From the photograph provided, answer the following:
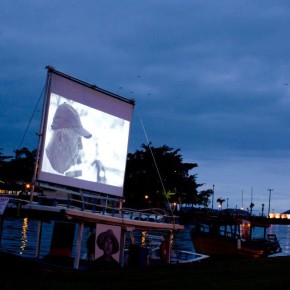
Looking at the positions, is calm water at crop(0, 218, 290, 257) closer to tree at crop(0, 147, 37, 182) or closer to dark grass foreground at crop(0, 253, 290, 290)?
dark grass foreground at crop(0, 253, 290, 290)

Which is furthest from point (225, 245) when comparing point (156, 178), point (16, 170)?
point (16, 170)

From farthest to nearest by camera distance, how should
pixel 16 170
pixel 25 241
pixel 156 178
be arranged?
pixel 16 170 → pixel 156 178 → pixel 25 241

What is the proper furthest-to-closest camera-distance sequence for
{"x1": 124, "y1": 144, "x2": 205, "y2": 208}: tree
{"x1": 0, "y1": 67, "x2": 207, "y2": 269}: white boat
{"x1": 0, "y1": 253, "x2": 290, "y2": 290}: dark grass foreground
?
{"x1": 124, "y1": 144, "x2": 205, "y2": 208}: tree → {"x1": 0, "y1": 67, "x2": 207, "y2": 269}: white boat → {"x1": 0, "y1": 253, "x2": 290, "y2": 290}: dark grass foreground

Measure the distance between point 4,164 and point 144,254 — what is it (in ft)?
374

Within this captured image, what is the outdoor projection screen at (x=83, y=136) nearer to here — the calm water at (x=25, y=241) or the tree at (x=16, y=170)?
the calm water at (x=25, y=241)

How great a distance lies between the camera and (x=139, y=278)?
52.3 feet

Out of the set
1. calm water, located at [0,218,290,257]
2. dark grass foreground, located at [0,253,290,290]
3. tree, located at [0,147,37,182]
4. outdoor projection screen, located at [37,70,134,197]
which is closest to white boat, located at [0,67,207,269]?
outdoor projection screen, located at [37,70,134,197]

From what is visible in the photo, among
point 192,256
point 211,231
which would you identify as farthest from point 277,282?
point 211,231

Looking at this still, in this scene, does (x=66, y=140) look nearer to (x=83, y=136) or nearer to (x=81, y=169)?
(x=83, y=136)

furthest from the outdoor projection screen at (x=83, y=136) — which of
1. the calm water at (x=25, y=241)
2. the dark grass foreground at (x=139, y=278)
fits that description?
the calm water at (x=25, y=241)

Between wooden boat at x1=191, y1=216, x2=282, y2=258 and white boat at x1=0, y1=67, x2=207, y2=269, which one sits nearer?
white boat at x1=0, y1=67, x2=207, y2=269

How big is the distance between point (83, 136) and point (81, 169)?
150cm

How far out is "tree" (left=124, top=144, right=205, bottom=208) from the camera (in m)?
115

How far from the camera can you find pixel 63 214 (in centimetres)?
1958
